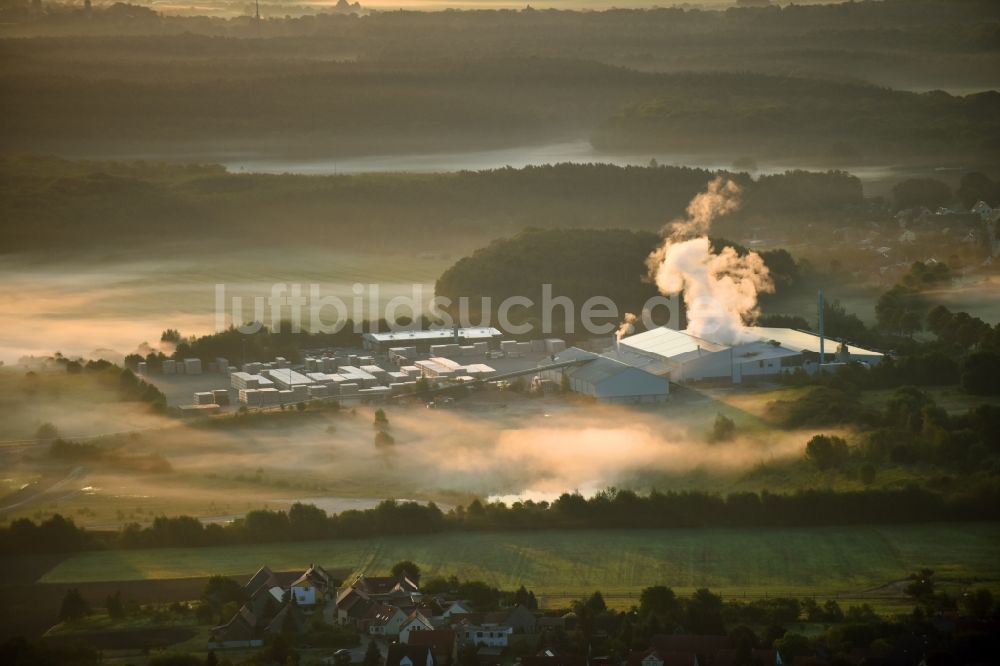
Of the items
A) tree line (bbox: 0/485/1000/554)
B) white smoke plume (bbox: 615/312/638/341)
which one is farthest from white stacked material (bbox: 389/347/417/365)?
tree line (bbox: 0/485/1000/554)

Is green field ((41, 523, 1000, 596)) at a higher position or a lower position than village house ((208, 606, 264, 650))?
higher

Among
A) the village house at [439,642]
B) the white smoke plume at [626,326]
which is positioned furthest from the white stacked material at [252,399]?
the village house at [439,642]

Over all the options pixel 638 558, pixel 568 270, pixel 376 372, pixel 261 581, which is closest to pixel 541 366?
pixel 376 372

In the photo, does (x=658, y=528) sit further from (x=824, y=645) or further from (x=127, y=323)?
(x=127, y=323)

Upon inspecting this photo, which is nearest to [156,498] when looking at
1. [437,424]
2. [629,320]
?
[437,424]

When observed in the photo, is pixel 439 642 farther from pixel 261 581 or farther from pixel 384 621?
pixel 261 581

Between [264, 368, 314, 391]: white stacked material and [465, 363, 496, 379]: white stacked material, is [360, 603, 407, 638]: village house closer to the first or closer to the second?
[264, 368, 314, 391]: white stacked material

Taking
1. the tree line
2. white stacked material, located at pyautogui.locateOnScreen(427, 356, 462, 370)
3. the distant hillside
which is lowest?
the tree line
